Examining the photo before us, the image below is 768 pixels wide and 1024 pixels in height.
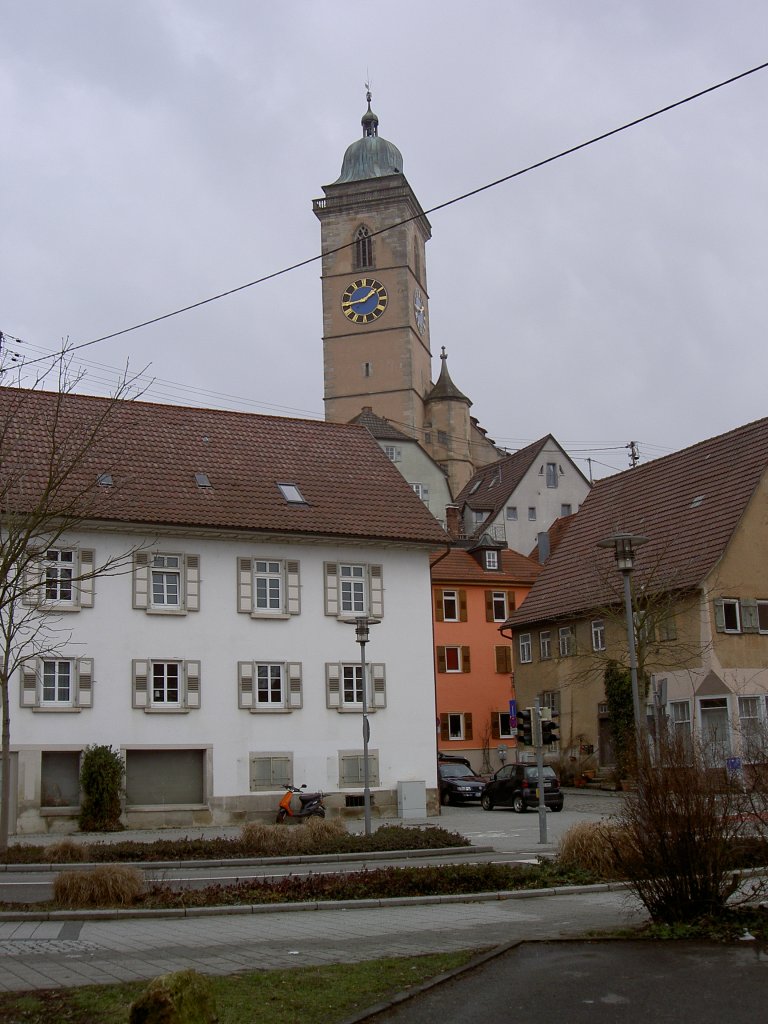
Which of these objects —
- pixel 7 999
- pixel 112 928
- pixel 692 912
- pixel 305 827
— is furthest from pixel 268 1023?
pixel 305 827

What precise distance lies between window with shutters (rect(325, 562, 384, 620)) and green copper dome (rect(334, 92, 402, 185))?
2478 inches

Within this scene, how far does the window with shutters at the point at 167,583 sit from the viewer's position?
3142cm

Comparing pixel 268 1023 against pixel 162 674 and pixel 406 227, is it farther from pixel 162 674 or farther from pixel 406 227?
pixel 406 227

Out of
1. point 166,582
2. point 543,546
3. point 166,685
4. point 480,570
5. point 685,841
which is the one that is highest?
point 543,546

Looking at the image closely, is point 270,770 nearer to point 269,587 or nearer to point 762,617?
point 269,587

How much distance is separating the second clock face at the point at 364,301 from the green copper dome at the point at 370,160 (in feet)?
25.8

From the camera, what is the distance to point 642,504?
44625 millimetres

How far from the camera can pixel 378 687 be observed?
1336 inches

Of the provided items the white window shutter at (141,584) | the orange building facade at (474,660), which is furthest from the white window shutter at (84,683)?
the orange building facade at (474,660)

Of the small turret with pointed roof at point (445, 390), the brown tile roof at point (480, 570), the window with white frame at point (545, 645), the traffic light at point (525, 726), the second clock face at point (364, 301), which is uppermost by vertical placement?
the second clock face at point (364, 301)

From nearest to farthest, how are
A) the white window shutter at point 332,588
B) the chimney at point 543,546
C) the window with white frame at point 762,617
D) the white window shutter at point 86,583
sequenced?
the white window shutter at point 86,583 → the white window shutter at point 332,588 → the window with white frame at point 762,617 → the chimney at point 543,546

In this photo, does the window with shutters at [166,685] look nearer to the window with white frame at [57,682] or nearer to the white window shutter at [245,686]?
the white window shutter at [245,686]

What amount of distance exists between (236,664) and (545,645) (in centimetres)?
1749

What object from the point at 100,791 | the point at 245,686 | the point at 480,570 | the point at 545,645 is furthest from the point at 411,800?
the point at 480,570
